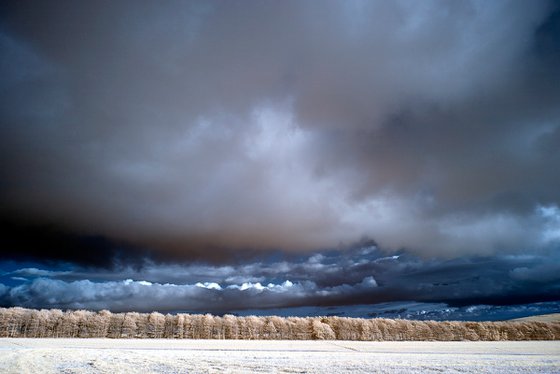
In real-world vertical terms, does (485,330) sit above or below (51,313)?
below

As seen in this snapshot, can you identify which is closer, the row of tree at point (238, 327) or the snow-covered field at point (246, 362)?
the snow-covered field at point (246, 362)

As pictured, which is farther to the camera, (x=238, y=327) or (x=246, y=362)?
(x=238, y=327)

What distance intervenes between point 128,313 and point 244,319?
33.1 metres

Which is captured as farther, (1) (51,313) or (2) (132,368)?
(1) (51,313)

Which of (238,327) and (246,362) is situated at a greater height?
(238,327)

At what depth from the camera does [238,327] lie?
11456 centimetres

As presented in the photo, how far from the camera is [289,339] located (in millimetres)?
114812

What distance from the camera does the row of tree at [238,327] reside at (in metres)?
108

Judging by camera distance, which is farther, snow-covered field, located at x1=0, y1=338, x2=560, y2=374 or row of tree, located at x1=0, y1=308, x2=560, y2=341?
row of tree, located at x1=0, y1=308, x2=560, y2=341

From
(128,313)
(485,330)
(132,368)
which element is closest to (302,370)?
(132,368)

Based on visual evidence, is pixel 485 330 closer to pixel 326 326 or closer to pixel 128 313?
pixel 326 326

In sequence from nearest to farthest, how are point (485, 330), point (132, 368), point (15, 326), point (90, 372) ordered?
point (90, 372), point (132, 368), point (15, 326), point (485, 330)

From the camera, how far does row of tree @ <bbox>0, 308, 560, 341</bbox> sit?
10756 centimetres

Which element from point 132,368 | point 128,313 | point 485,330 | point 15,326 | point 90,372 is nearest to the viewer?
point 90,372
